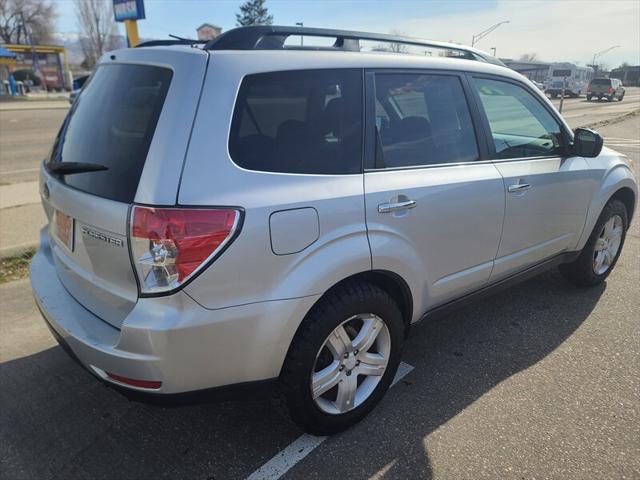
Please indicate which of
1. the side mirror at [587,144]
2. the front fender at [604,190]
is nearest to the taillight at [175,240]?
the side mirror at [587,144]

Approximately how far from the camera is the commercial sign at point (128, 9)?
2081cm

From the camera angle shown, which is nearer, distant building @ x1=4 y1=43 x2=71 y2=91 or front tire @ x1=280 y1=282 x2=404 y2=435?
front tire @ x1=280 y1=282 x2=404 y2=435

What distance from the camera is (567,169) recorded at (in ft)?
11.5

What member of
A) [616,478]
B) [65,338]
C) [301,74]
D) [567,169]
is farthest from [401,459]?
[567,169]

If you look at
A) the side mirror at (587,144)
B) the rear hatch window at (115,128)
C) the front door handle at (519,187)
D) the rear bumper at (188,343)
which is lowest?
the rear bumper at (188,343)

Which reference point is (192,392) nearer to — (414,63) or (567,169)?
(414,63)

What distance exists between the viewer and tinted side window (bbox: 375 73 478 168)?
256 centimetres

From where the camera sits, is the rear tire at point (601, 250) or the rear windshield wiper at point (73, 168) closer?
the rear windshield wiper at point (73, 168)

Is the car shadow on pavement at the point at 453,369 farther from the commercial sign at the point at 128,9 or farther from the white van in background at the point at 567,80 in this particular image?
the white van in background at the point at 567,80

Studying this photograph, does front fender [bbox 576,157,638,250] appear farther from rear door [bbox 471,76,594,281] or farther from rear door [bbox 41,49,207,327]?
rear door [bbox 41,49,207,327]

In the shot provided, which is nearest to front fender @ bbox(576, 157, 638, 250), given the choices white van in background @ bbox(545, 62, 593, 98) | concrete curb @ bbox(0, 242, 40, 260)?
concrete curb @ bbox(0, 242, 40, 260)

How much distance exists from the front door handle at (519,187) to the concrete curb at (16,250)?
431 centimetres

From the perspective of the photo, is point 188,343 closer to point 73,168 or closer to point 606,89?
point 73,168

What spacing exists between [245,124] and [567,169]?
2496mm
